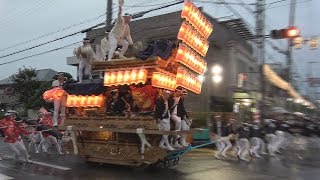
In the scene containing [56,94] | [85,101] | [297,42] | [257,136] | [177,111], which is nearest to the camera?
[177,111]

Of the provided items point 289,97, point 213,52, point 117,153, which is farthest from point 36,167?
point 289,97

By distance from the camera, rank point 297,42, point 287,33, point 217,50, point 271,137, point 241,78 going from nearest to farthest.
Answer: point 271,137 → point 287,33 → point 297,42 → point 217,50 → point 241,78

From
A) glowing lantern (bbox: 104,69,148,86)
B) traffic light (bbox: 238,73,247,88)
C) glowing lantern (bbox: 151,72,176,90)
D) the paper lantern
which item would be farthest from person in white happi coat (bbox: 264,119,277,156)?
traffic light (bbox: 238,73,247,88)

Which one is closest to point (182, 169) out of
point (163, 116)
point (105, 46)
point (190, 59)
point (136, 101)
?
point (163, 116)

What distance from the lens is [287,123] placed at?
725 inches

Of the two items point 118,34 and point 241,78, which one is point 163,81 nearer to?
point 118,34

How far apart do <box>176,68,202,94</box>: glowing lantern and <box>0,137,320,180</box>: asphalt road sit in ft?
8.75

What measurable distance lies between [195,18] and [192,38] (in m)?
0.69

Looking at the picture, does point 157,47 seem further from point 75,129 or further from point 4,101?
point 4,101

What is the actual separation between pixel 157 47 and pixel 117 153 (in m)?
3.52

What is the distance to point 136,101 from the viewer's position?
1351 centimetres

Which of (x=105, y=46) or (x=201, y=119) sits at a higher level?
(x=105, y=46)

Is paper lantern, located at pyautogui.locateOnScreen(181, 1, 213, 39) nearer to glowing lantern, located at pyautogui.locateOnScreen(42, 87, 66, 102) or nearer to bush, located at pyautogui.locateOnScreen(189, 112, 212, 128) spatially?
glowing lantern, located at pyautogui.locateOnScreen(42, 87, 66, 102)

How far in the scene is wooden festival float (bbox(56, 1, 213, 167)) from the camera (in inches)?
464
